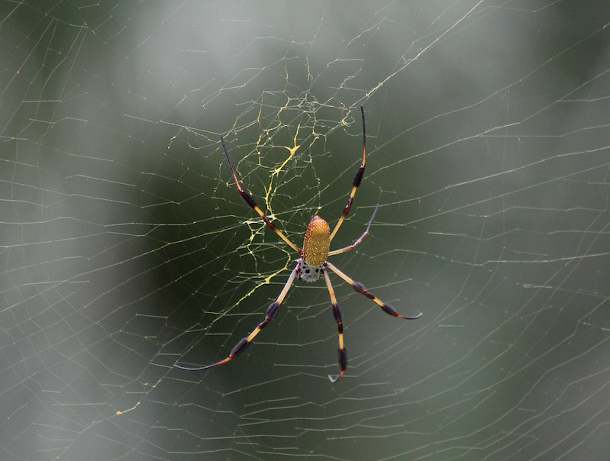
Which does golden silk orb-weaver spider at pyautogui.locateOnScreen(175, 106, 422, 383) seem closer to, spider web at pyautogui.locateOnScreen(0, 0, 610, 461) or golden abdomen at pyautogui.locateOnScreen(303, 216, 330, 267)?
golden abdomen at pyautogui.locateOnScreen(303, 216, 330, 267)

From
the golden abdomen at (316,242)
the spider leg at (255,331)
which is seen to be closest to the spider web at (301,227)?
the spider leg at (255,331)

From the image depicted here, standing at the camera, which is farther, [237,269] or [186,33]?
[237,269]

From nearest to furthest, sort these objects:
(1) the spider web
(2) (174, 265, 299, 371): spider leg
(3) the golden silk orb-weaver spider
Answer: (3) the golden silk orb-weaver spider → (2) (174, 265, 299, 371): spider leg → (1) the spider web

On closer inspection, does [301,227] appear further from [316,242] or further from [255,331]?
[255,331]

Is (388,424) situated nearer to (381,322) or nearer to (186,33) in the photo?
(381,322)

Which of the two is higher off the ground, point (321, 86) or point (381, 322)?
point (321, 86)

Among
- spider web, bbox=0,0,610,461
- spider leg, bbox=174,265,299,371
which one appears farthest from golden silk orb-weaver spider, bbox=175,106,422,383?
spider web, bbox=0,0,610,461

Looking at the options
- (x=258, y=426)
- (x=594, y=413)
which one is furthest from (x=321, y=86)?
(x=594, y=413)

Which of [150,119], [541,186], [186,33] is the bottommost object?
[150,119]
